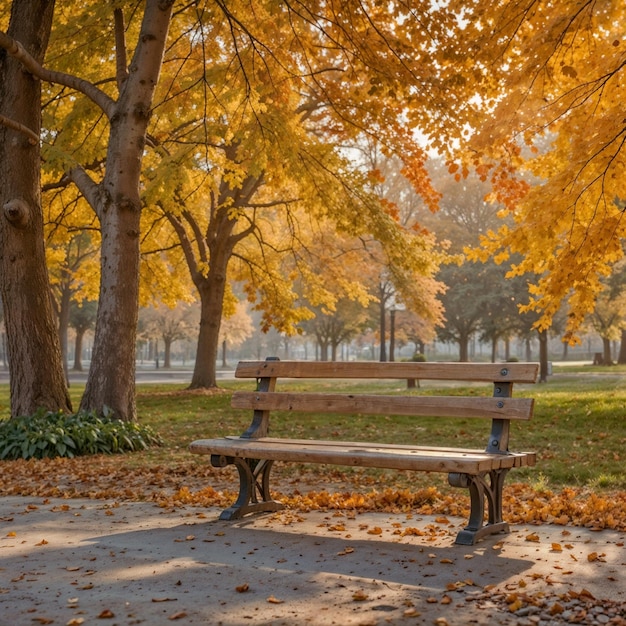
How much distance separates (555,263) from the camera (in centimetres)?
903

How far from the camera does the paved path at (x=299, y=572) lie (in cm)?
347

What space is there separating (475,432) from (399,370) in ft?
20.6

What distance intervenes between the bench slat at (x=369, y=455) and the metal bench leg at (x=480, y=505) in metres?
0.12

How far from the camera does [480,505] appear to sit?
4910 mm

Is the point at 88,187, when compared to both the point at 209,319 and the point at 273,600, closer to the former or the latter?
the point at 273,600

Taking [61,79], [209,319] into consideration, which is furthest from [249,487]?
[209,319]

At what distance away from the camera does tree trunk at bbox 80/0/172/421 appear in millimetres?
10297

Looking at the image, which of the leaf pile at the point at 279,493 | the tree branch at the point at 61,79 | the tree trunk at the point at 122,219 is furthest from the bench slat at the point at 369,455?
the tree branch at the point at 61,79

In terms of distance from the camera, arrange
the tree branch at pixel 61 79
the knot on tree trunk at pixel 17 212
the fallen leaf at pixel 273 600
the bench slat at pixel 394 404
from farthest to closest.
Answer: the knot on tree trunk at pixel 17 212 → the tree branch at pixel 61 79 → the bench slat at pixel 394 404 → the fallen leaf at pixel 273 600

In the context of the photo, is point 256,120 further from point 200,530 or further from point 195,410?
point 200,530

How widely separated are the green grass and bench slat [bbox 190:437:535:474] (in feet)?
7.36

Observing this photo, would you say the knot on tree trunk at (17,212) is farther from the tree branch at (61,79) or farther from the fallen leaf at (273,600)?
the fallen leaf at (273,600)

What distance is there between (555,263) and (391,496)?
12.9ft

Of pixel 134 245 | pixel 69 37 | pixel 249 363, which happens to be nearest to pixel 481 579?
pixel 249 363
